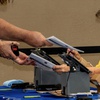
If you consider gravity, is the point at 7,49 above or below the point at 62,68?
above

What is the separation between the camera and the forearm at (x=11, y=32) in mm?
2225

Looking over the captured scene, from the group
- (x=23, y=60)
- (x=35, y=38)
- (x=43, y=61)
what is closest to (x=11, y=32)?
(x=35, y=38)

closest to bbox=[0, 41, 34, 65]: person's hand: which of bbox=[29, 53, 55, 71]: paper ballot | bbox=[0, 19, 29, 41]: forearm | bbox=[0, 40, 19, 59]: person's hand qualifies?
bbox=[0, 40, 19, 59]: person's hand

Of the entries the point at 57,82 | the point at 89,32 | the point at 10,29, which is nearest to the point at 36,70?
the point at 57,82

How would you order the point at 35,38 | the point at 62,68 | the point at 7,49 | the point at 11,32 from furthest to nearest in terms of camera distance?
1. the point at 11,32
2. the point at 35,38
3. the point at 7,49
4. the point at 62,68

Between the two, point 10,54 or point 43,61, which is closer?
point 43,61

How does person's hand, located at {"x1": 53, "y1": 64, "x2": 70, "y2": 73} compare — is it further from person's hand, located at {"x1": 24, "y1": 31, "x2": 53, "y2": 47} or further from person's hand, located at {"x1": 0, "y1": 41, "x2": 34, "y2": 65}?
person's hand, located at {"x1": 24, "y1": 31, "x2": 53, "y2": 47}

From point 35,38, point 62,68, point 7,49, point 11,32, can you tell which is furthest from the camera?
point 11,32

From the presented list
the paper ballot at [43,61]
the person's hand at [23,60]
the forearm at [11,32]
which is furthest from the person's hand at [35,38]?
the paper ballot at [43,61]

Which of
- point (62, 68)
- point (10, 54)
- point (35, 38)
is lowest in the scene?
point (62, 68)

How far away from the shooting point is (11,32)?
229 centimetres

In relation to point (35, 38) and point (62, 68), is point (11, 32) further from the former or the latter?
point (62, 68)

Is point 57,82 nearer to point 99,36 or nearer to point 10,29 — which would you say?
point 10,29

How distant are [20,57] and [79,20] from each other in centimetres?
228
